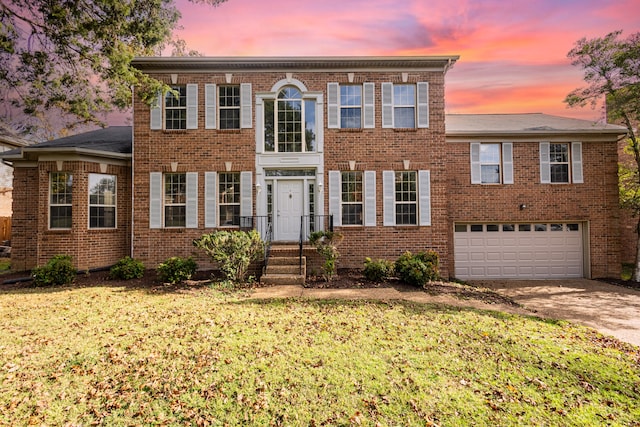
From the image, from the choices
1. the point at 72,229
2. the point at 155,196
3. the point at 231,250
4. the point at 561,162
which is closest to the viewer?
the point at 231,250

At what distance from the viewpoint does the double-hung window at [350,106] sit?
1026 cm

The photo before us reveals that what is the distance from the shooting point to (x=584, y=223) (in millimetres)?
11078

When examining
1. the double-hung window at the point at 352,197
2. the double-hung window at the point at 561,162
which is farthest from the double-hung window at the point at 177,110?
the double-hung window at the point at 561,162

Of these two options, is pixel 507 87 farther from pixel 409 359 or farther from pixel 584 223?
pixel 409 359

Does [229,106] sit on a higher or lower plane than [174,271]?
higher

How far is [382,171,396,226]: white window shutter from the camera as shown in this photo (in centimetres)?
1021

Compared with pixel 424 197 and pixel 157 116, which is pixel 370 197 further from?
pixel 157 116

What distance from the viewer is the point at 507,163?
1108 centimetres

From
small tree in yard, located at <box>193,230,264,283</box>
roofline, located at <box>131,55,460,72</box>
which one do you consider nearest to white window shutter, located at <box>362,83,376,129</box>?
roofline, located at <box>131,55,460,72</box>

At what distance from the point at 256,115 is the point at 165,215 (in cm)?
460

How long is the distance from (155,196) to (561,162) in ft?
47.7

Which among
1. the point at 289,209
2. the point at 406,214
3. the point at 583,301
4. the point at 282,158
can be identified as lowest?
the point at 583,301

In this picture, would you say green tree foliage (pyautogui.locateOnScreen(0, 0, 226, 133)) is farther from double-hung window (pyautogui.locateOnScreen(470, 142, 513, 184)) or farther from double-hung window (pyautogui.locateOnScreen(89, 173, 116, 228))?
double-hung window (pyautogui.locateOnScreen(470, 142, 513, 184))

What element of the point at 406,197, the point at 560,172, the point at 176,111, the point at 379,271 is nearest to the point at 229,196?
the point at 176,111
